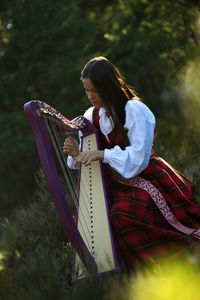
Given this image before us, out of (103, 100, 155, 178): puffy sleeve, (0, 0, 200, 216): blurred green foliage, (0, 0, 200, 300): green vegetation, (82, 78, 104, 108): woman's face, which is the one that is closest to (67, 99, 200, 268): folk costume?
(103, 100, 155, 178): puffy sleeve

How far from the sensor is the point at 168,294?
1.50 m

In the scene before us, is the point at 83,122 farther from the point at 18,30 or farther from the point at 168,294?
the point at 18,30

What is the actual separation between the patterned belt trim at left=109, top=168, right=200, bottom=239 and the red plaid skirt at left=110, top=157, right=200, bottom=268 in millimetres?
22

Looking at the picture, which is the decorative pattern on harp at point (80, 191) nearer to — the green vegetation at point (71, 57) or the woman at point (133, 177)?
the woman at point (133, 177)

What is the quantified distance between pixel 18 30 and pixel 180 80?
3589 millimetres

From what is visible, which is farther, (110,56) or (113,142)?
(110,56)

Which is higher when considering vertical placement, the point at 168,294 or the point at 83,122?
the point at 83,122

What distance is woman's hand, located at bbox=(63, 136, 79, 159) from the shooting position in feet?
7.82

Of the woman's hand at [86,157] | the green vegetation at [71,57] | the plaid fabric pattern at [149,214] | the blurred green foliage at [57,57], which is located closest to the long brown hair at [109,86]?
the plaid fabric pattern at [149,214]

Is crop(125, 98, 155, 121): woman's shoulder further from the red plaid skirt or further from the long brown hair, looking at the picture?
the red plaid skirt

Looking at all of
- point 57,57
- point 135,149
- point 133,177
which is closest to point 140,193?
point 133,177

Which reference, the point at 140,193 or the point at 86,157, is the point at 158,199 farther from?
the point at 86,157

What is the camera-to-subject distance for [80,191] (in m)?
2.42

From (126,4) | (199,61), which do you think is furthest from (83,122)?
(126,4)
